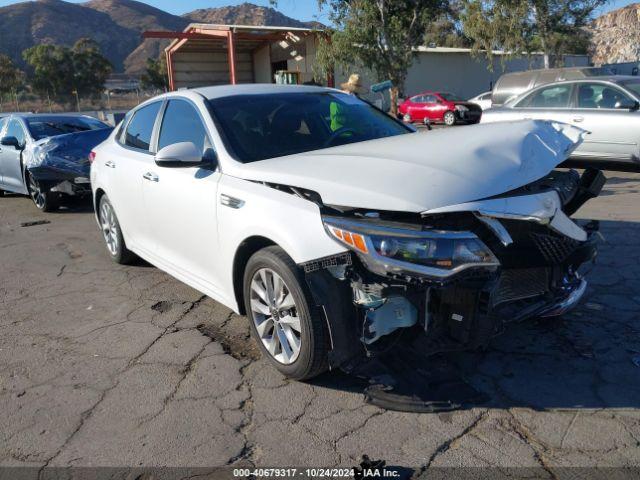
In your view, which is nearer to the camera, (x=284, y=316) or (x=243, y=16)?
(x=284, y=316)

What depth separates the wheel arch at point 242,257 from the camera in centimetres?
338

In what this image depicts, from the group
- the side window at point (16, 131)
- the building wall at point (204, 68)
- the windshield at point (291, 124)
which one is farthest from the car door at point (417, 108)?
the windshield at point (291, 124)

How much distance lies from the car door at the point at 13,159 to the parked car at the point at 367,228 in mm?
6776

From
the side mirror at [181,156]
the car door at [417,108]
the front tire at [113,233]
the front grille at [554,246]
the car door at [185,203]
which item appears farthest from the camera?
the car door at [417,108]

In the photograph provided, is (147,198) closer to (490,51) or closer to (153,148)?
(153,148)

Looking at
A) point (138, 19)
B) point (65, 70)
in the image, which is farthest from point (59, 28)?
point (65, 70)

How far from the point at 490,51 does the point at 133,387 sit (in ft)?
99.1

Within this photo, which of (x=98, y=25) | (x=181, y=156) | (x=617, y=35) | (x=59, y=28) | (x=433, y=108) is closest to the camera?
(x=181, y=156)

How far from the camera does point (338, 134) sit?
4297 mm

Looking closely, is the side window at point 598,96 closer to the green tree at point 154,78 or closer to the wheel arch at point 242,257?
the wheel arch at point 242,257

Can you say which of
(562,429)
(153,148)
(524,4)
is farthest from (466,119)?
(562,429)

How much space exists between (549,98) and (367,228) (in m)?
8.15

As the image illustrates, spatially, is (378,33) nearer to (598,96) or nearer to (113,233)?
(598,96)

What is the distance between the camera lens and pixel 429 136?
3920mm
